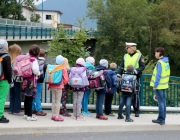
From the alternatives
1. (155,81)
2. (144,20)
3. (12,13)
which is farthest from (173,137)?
(12,13)

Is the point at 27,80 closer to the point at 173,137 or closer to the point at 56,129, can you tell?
the point at 56,129

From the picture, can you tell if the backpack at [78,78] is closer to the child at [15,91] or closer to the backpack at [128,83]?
the backpack at [128,83]

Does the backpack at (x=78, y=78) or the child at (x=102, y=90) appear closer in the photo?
the backpack at (x=78, y=78)

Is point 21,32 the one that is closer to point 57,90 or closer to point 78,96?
point 78,96

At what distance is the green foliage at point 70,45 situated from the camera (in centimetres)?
1384

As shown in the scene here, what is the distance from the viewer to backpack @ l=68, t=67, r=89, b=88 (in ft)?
23.5

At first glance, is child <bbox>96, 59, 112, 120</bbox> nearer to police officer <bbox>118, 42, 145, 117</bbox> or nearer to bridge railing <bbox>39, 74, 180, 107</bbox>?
police officer <bbox>118, 42, 145, 117</bbox>

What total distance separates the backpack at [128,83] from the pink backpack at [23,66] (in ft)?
7.49

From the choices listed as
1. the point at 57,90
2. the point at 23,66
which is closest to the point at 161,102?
the point at 57,90

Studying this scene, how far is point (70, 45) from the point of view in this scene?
46.2ft

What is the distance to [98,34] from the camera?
2004 inches

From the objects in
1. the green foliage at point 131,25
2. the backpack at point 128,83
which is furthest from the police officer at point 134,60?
the green foliage at point 131,25

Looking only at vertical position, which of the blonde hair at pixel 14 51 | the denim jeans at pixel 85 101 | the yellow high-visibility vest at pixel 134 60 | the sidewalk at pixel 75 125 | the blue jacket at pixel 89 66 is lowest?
the sidewalk at pixel 75 125

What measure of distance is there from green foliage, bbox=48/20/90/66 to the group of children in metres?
5.94
